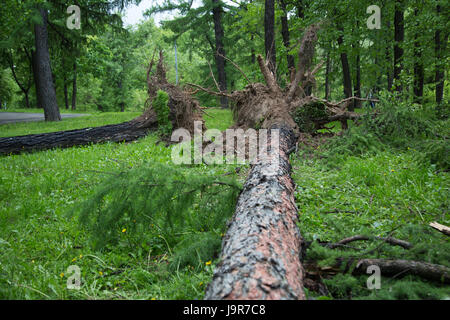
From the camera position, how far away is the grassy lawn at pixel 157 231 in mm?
2432

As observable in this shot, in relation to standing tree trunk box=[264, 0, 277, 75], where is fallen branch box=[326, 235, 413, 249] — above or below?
below

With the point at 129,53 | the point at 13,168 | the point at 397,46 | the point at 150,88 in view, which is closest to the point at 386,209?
the point at 13,168

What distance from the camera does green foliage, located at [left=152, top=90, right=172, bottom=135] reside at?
9.31 m

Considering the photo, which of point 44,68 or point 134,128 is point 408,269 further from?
point 44,68

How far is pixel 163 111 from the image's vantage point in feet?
30.9

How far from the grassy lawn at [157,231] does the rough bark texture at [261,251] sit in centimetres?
30

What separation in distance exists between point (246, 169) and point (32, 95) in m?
40.1

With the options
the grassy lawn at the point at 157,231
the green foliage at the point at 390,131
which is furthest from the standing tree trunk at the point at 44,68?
the green foliage at the point at 390,131

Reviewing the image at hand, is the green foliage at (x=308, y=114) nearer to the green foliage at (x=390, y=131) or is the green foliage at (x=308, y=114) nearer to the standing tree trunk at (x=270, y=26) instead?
the green foliage at (x=390, y=131)

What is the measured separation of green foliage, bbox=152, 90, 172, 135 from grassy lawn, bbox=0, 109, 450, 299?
3.09 meters

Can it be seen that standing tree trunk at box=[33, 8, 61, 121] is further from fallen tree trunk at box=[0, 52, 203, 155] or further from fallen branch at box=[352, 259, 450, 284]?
fallen branch at box=[352, 259, 450, 284]

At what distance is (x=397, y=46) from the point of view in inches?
409

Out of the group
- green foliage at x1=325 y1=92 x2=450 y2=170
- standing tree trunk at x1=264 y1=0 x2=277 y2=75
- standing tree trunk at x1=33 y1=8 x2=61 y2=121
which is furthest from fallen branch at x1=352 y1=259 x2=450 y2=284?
standing tree trunk at x1=33 y1=8 x2=61 y2=121

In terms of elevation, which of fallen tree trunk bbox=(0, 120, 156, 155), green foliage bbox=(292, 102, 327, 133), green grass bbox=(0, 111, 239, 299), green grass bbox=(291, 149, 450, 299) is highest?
green foliage bbox=(292, 102, 327, 133)
